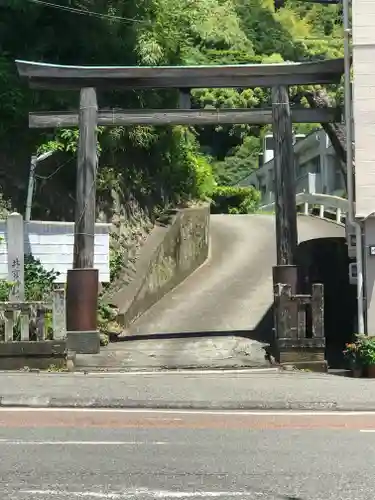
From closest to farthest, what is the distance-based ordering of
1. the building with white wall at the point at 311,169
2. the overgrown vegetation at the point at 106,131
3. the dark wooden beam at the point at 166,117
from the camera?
the dark wooden beam at the point at 166,117
the overgrown vegetation at the point at 106,131
the building with white wall at the point at 311,169

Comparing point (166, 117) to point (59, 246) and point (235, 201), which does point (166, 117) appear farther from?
point (235, 201)

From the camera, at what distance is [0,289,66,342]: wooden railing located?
12664mm

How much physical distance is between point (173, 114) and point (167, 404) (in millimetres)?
6872

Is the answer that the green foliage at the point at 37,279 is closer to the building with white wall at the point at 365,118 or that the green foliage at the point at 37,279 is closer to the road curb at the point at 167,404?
the road curb at the point at 167,404

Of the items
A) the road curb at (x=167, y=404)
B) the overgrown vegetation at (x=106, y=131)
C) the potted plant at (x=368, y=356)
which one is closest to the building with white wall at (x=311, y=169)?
the overgrown vegetation at (x=106, y=131)

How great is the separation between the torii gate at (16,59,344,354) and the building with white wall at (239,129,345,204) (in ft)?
84.7

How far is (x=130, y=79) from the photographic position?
1490cm

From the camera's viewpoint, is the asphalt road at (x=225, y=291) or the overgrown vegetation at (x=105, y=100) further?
the overgrown vegetation at (x=105, y=100)

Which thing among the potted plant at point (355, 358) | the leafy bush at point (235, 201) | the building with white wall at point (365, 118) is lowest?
the potted plant at point (355, 358)

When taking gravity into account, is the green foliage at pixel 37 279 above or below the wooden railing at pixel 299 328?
above

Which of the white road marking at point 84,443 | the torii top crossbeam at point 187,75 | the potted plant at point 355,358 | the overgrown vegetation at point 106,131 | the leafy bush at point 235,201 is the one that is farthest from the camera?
the leafy bush at point 235,201

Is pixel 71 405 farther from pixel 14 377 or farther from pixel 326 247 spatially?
pixel 326 247

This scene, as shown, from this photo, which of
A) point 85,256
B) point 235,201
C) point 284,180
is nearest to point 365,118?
point 284,180

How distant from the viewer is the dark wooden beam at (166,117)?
48.6ft
